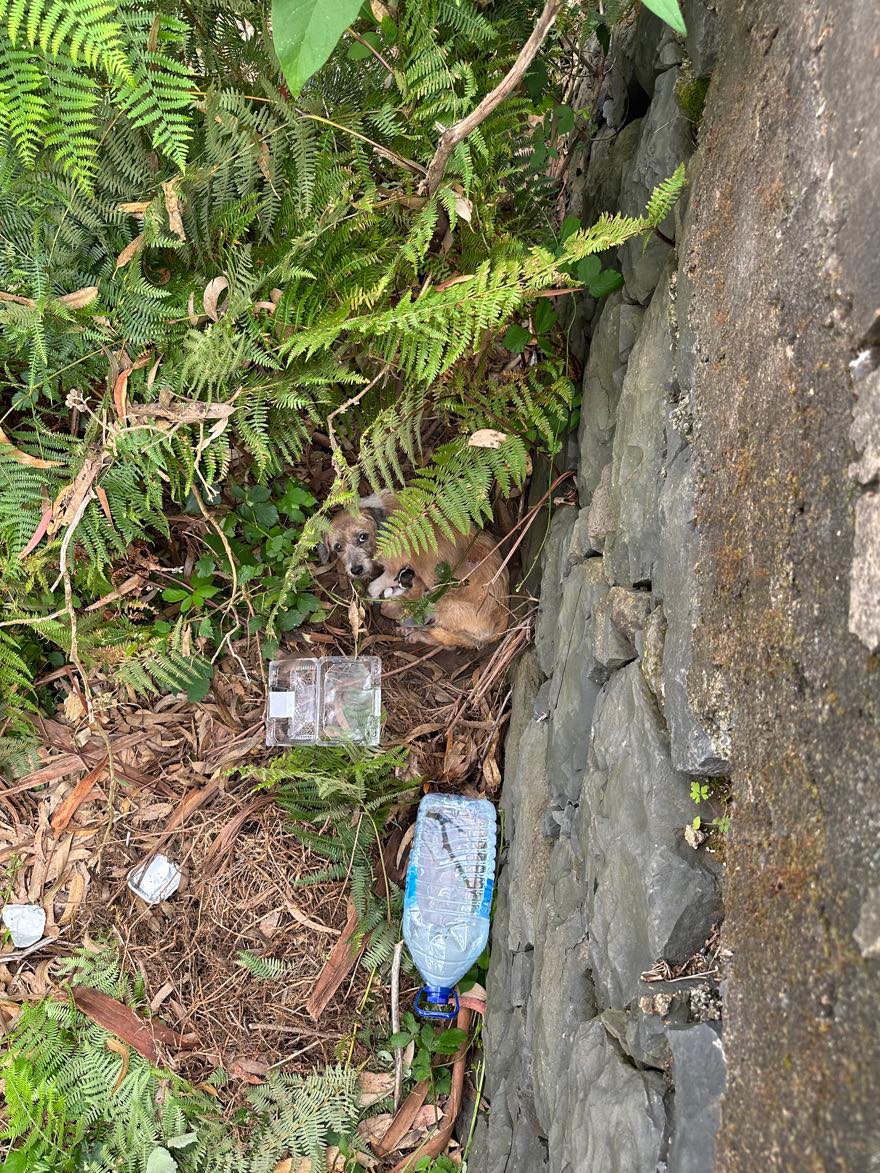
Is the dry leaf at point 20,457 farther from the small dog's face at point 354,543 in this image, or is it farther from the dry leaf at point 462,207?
the dry leaf at point 462,207

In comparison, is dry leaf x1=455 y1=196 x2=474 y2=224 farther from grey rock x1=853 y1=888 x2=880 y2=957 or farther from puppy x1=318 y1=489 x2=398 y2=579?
grey rock x1=853 y1=888 x2=880 y2=957

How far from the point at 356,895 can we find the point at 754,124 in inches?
126

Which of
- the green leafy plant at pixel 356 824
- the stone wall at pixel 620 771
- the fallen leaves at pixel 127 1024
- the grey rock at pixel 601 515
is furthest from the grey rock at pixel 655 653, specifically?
the fallen leaves at pixel 127 1024

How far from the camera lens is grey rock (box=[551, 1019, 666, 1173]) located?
1.66 metres

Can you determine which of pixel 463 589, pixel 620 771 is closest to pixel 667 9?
pixel 620 771

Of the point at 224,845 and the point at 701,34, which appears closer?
the point at 701,34

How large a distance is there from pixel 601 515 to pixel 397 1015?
7.82ft

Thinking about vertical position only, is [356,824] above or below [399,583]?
below

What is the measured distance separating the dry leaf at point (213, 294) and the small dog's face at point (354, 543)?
1.05 metres

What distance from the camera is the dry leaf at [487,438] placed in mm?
2979

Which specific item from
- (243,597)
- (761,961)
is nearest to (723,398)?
(761,961)

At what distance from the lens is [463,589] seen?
3.64 meters

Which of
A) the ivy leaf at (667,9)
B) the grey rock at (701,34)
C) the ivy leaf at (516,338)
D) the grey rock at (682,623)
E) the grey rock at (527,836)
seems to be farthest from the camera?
the ivy leaf at (516,338)

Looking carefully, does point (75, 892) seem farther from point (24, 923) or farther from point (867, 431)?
point (867, 431)
